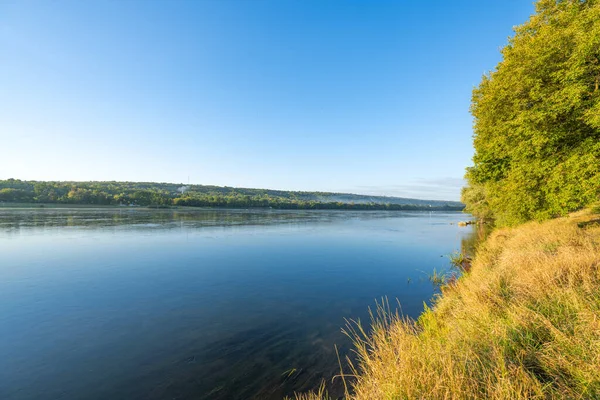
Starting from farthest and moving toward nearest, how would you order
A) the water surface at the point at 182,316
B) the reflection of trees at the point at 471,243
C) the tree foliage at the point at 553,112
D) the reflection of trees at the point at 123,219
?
the reflection of trees at the point at 123,219, the reflection of trees at the point at 471,243, the tree foliage at the point at 553,112, the water surface at the point at 182,316

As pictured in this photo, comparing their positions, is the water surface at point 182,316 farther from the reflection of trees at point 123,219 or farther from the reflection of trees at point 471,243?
the reflection of trees at point 123,219

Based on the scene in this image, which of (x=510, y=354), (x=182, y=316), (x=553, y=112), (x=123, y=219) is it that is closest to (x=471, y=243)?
(x=553, y=112)

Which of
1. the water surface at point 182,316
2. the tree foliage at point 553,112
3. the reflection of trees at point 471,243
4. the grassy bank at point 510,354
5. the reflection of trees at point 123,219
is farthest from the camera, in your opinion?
the reflection of trees at point 123,219

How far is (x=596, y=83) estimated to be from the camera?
12484mm

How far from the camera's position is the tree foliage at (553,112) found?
39.6 feet

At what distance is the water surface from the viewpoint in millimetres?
6754

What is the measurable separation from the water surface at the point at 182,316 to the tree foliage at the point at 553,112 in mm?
8332

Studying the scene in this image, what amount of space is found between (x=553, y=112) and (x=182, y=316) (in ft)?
65.0

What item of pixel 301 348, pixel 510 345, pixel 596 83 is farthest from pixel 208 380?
pixel 596 83

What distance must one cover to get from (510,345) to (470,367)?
3.65ft

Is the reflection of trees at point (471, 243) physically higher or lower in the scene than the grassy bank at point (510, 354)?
lower

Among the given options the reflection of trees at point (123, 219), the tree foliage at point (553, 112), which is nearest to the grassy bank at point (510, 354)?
the tree foliage at point (553, 112)

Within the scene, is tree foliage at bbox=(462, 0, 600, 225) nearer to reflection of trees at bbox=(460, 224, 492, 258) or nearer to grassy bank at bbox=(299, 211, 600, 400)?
reflection of trees at bbox=(460, 224, 492, 258)

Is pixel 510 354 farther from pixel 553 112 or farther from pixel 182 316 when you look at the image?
pixel 553 112
